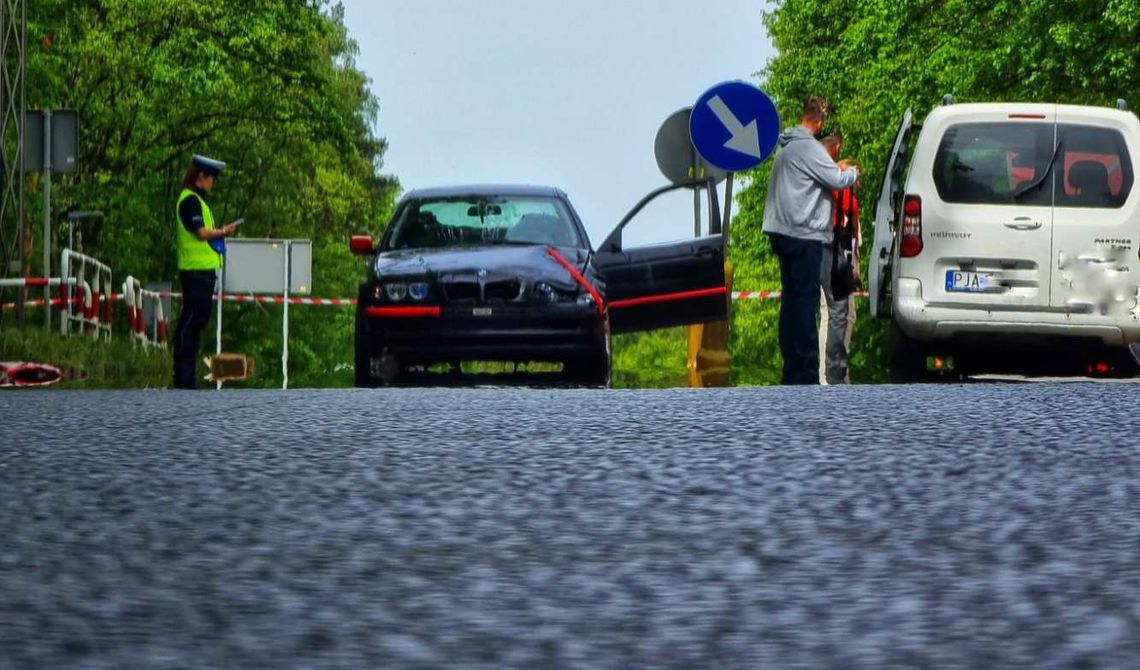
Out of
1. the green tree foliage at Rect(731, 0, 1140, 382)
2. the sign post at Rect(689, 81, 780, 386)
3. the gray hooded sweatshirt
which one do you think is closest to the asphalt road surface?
Result: the gray hooded sweatshirt

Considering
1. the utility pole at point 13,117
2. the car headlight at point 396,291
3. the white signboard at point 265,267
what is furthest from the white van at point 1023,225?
the white signboard at point 265,267

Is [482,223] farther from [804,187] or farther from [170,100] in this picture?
[170,100]

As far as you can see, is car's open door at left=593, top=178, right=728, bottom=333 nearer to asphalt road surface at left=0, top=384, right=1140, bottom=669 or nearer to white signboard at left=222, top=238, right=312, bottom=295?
asphalt road surface at left=0, top=384, right=1140, bottom=669

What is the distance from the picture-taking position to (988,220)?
15156 millimetres

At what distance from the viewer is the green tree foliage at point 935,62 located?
3095cm

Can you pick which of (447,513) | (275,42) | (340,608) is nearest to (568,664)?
(340,608)

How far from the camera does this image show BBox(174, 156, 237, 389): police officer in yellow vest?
15.9 metres

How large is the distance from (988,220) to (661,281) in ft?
7.84

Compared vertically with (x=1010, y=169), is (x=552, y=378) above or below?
below

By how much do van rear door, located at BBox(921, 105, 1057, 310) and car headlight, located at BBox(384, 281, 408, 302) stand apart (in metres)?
3.59

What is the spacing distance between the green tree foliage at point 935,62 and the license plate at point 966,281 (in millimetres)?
7943

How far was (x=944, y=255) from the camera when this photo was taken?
49.8 feet

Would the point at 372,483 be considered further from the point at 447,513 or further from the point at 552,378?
the point at 552,378

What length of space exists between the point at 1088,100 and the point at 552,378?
18.4 m
